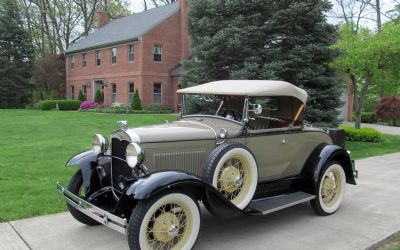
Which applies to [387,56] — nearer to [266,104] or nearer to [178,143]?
[266,104]

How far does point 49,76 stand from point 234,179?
33152mm

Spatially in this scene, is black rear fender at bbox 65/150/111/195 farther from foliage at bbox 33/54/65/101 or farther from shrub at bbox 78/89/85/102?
foliage at bbox 33/54/65/101

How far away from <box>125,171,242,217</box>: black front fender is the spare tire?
24cm

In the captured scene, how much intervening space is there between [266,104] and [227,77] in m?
6.70

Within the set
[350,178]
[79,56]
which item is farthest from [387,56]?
[79,56]

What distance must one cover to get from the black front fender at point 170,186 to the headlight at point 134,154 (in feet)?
0.79

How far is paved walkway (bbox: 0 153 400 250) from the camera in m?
4.43

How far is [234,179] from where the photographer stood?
4688 mm

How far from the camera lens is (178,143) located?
4.53 meters

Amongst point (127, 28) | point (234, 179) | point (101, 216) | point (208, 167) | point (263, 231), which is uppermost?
point (127, 28)

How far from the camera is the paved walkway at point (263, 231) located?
4426 mm

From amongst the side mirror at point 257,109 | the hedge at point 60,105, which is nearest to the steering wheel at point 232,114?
the side mirror at point 257,109

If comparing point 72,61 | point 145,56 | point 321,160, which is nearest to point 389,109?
point 145,56

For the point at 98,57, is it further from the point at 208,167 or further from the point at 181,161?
the point at 208,167
